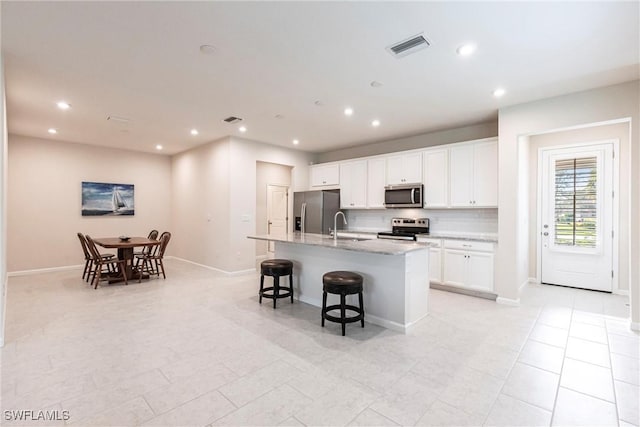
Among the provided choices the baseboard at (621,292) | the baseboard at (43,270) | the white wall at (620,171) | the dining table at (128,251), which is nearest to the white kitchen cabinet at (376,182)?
the white wall at (620,171)

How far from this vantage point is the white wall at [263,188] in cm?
742

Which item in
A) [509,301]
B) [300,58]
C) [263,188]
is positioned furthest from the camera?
[263,188]

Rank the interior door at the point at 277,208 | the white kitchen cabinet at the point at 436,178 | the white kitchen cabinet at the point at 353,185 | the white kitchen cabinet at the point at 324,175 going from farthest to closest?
the interior door at the point at 277,208 → the white kitchen cabinet at the point at 324,175 → the white kitchen cabinet at the point at 353,185 → the white kitchen cabinet at the point at 436,178

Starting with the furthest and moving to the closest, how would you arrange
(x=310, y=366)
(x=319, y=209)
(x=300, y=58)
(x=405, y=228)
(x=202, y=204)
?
(x=202, y=204)
(x=319, y=209)
(x=405, y=228)
(x=300, y=58)
(x=310, y=366)

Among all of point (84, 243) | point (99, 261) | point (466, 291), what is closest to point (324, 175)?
point (466, 291)

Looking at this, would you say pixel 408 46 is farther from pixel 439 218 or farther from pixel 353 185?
pixel 353 185

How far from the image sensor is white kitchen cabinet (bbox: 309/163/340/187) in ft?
22.4

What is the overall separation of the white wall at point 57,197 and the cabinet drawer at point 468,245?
23.8 feet

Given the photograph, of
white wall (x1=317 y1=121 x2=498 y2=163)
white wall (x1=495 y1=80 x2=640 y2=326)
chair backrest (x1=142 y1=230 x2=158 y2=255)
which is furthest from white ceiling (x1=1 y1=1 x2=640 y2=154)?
chair backrest (x1=142 y1=230 x2=158 y2=255)

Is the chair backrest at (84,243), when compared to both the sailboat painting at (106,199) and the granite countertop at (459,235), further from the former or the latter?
the granite countertop at (459,235)

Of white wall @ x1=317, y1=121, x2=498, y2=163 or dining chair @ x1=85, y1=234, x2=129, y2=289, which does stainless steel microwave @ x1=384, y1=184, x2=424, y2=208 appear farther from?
dining chair @ x1=85, y1=234, x2=129, y2=289

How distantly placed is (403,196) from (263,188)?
3599 mm

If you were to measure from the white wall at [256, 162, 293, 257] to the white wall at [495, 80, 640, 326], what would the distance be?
15.0ft

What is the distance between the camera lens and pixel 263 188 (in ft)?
24.7
